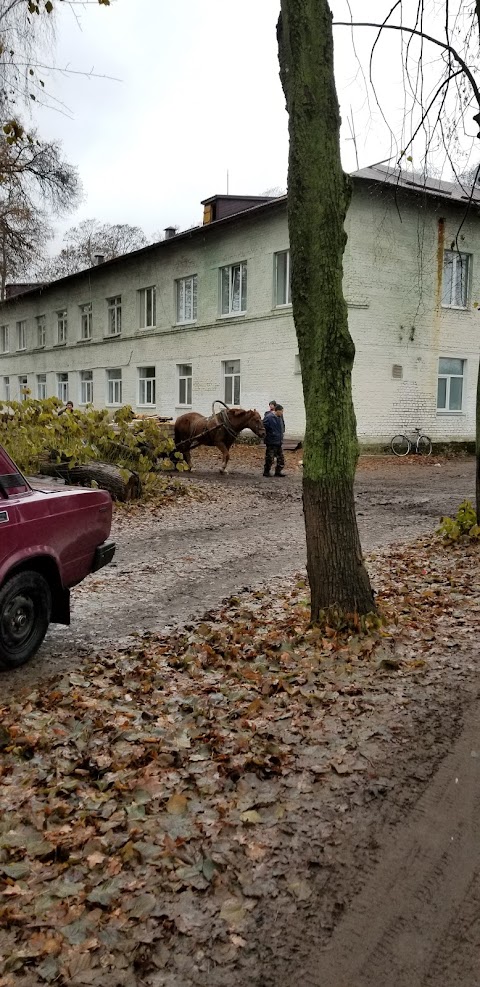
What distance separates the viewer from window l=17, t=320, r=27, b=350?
44344 mm

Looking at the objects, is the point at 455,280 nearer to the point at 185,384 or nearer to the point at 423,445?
the point at 423,445

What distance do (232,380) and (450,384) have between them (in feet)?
25.2

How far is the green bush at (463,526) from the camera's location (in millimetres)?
8634

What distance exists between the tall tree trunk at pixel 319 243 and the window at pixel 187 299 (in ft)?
77.1

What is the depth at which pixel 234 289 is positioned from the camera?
85.9ft

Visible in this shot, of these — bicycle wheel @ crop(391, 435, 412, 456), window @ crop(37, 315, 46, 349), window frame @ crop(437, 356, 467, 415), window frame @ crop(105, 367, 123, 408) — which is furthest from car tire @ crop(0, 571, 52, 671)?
window @ crop(37, 315, 46, 349)

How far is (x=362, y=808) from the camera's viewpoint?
3.44 meters

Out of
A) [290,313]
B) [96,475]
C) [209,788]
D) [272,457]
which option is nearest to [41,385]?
[290,313]

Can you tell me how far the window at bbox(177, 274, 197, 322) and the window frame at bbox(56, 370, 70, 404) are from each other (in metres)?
12.3

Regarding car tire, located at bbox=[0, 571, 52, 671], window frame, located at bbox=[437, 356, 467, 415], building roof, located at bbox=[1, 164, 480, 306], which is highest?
building roof, located at bbox=[1, 164, 480, 306]

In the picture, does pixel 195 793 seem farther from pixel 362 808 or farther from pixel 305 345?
pixel 305 345

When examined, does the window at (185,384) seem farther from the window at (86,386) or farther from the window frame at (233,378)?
the window at (86,386)

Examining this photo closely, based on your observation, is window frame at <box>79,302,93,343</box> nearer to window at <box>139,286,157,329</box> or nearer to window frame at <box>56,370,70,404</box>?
window frame at <box>56,370,70,404</box>

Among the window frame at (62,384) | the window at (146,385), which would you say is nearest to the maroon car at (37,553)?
the window at (146,385)
